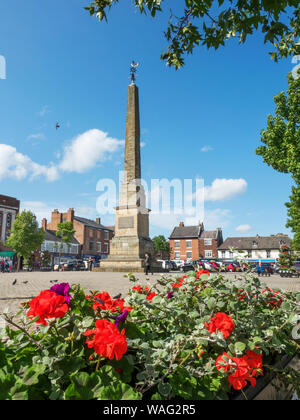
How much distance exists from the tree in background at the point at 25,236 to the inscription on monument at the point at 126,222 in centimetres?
2510

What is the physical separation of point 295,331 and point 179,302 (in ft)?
2.54

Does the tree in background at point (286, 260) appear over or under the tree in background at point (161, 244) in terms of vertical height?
under

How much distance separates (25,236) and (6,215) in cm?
1280

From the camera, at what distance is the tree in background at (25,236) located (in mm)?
39500

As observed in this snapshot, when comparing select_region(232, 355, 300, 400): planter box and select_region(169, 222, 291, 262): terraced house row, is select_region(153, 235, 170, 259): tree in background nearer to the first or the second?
select_region(169, 222, 291, 262): terraced house row

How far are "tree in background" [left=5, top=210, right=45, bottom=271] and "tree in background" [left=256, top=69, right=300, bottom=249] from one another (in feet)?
111

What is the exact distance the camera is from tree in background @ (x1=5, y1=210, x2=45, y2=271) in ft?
130

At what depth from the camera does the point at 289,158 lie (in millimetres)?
16172

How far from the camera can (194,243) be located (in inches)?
2383

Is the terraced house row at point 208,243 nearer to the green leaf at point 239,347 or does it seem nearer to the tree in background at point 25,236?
the tree in background at point 25,236

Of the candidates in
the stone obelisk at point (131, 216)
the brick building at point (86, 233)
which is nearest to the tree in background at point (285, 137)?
the stone obelisk at point (131, 216)

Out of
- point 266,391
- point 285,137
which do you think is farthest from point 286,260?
point 285,137

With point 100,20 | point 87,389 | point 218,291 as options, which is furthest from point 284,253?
point 100,20
